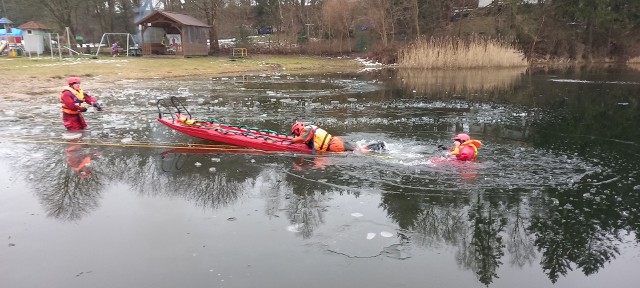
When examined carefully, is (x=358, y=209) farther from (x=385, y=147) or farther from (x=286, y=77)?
(x=286, y=77)

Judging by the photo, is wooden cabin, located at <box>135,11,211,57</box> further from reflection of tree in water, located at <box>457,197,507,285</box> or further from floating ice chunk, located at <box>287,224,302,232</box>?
reflection of tree in water, located at <box>457,197,507,285</box>

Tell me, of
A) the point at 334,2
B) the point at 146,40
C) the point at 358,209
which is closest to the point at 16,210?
the point at 358,209

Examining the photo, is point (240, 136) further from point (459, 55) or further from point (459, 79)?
point (459, 55)

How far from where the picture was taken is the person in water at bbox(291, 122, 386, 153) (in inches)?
358

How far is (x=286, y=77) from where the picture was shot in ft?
89.5

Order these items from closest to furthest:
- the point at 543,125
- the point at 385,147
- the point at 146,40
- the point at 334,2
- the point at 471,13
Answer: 1. the point at 385,147
2. the point at 543,125
3. the point at 146,40
4. the point at 334,2
5. the point at 471,13

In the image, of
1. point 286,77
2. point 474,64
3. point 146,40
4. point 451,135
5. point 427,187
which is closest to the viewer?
point 427,187

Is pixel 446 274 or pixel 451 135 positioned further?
pixel 451 135

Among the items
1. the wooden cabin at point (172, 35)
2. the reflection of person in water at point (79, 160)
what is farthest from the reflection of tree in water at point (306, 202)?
the wooden cabin at point (172, 35)

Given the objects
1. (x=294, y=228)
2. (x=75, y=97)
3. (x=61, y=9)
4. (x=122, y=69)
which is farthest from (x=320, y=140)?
(x=61, y=9)

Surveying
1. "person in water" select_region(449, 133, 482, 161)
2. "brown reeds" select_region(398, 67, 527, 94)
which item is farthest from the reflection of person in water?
"brown reeds" select_region(398, 67, 527, 94)

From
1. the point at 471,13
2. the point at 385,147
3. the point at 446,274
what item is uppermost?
the point at 471,13

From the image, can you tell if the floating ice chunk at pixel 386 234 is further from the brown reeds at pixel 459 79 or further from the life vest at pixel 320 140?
the brown reeds at pixel 459 79

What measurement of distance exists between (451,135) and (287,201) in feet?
20.0
